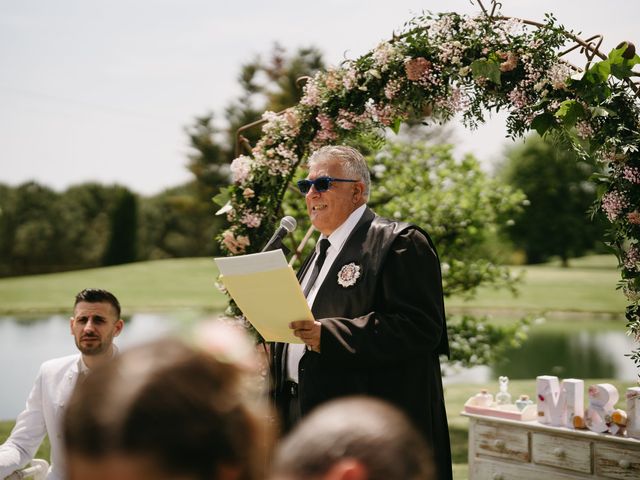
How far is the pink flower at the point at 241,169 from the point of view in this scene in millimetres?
4734

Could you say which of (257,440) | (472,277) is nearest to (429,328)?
(257,440)

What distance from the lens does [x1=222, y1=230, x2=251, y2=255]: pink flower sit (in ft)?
15.1

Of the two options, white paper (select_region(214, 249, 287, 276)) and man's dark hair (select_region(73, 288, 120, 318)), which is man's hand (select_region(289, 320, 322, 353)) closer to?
white paper (select_region(214, 249, 287, 276))

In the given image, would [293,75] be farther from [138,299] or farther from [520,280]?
[520,280]

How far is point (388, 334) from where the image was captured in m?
3.03

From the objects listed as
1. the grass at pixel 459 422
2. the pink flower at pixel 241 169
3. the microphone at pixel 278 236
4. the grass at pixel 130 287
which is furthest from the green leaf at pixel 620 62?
the grass at pixel 130 287

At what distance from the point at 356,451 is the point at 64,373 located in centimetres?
310

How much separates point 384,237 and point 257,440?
8.36 feet

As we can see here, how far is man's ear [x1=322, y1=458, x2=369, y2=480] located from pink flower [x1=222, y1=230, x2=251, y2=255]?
3.84 metres

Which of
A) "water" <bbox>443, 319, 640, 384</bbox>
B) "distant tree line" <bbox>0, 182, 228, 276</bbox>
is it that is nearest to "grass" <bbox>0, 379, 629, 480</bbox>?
"water" <bbox>443, 319, 640, 384</bbox>

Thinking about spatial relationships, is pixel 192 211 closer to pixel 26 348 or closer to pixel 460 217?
pixel 26 348

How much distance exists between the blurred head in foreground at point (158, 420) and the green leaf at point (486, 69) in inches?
133

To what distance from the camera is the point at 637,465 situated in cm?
420

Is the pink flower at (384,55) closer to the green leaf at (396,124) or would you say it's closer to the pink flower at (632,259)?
the green leaf at (396,124)
